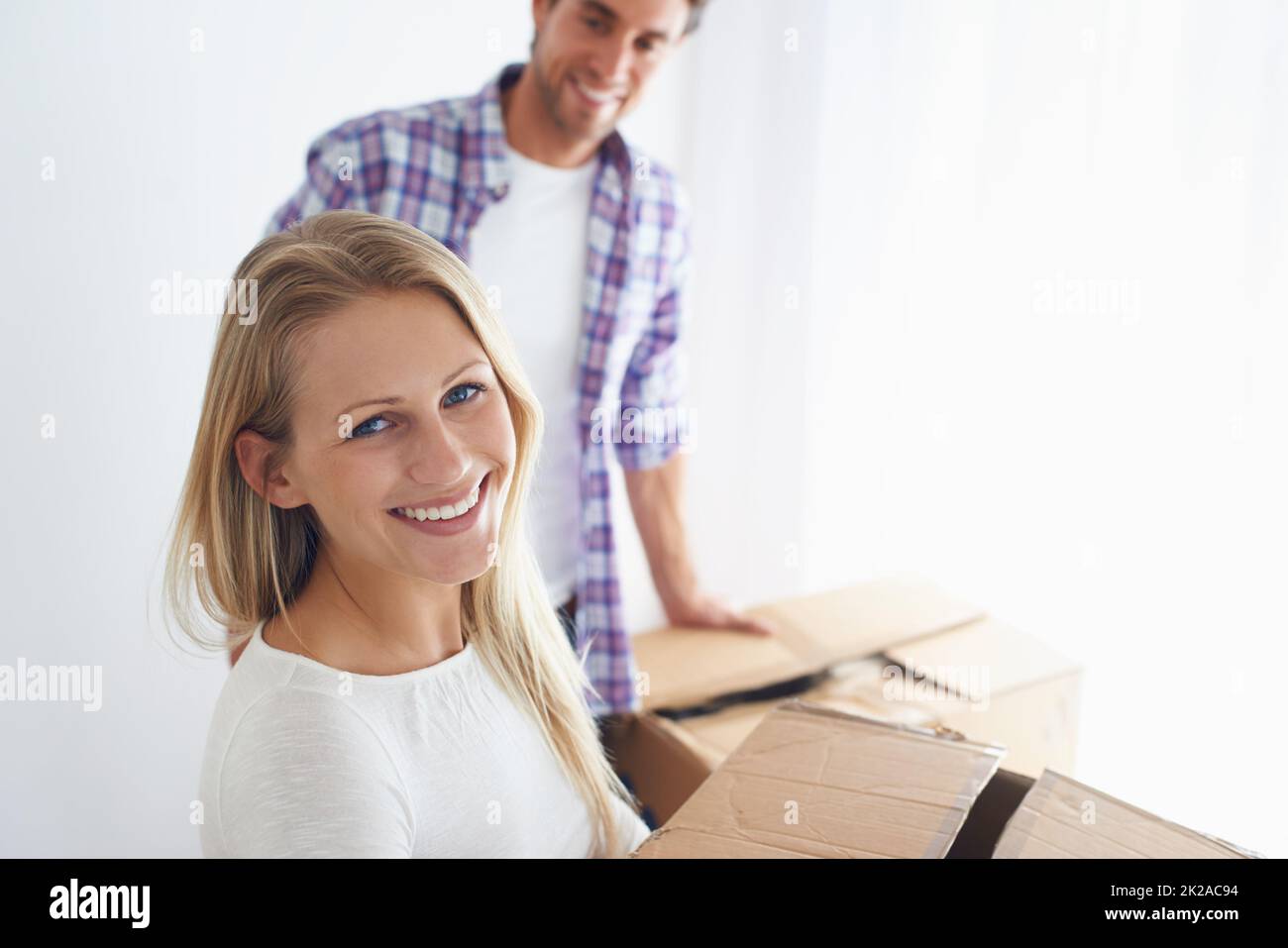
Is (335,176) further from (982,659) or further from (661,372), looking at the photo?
(982,659)

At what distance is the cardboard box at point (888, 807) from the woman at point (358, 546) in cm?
18

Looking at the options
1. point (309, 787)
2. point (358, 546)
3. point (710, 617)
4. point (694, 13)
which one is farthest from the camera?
point (710, 617)

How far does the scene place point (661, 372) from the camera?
1.73m

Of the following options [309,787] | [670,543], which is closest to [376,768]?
[309,787]

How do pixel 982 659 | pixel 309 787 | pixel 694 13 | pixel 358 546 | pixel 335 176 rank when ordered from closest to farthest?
1. pixel 309 787
2. pixel 358 546
3. pixel 335 176
4. pixel 694 13
5. pixel 982 659

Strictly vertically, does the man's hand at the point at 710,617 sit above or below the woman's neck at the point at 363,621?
below

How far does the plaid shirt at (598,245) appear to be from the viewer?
1.42 meters

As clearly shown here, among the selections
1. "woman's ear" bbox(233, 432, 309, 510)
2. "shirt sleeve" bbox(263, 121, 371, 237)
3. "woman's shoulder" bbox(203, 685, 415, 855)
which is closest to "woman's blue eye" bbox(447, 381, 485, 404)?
"woman's ear" bbox(233, 432, 309, 510)

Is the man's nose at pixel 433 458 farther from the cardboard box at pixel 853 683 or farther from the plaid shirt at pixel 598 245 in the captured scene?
the cardboard box at pixel 853 683

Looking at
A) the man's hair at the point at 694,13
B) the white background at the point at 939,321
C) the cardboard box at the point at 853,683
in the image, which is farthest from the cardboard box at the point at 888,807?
the man's hair at the point at 694,13

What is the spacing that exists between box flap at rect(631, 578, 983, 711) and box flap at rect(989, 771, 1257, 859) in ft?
2.56

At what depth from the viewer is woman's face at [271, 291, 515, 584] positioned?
2.62 ft

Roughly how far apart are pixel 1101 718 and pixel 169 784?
156 centimetres

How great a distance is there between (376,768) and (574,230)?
3.19 feet
